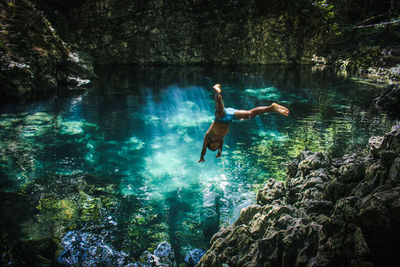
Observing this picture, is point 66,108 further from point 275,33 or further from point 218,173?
point 275,33

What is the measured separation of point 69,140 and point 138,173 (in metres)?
3.66

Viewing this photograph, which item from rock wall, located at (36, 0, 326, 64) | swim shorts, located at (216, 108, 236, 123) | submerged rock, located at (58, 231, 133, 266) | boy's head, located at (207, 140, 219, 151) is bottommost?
submerged rock, located at (58, 231, 133, 266)

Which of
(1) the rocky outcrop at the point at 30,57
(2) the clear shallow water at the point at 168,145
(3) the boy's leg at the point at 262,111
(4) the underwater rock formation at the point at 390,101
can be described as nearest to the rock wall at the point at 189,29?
(1) the rocky outcrop at the point at 30,57

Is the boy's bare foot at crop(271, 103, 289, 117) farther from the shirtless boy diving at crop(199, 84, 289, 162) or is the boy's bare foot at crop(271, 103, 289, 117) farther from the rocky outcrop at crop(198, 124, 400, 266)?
the rocky outcrop at crop(198, 124, 400, 266)

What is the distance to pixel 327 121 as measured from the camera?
12180 millimetres

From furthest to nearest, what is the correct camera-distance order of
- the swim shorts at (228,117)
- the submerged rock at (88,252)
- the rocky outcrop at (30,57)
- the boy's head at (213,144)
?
the rocky outcrop at (30,57) → the boy's head at (213,144) → the swim shorts at (228,117) → the submerged rock at (88,252)

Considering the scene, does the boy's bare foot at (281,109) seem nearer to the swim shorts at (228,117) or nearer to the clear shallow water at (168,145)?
the swim shorts at (228,117)

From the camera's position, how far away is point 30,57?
14.5 metres

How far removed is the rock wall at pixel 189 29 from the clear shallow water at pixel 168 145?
36.9ft

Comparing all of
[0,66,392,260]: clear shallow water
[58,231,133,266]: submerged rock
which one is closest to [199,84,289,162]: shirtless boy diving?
[0,66,392,260]: clear shallow water

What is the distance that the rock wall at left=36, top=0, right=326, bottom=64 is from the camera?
1010 inches

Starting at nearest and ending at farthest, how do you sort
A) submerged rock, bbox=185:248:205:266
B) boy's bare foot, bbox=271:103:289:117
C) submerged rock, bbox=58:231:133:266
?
submerged rock, bbox=58:231:133:266, boy's bare foot, bbox=271:103:289:117, submerged rock, bbox=185:248:205:266

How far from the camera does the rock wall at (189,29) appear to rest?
2566cm

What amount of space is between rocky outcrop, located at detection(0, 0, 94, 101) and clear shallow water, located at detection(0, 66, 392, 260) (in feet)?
5.77
